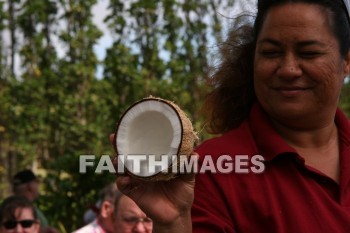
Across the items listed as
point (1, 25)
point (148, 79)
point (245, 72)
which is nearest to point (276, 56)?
point (245, 72)

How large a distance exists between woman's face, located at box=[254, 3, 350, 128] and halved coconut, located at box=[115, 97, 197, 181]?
0.44 meters

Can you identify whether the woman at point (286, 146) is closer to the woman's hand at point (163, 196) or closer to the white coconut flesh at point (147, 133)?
the woman's hand at point (163, 196)

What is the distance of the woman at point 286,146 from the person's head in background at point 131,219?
129 inches

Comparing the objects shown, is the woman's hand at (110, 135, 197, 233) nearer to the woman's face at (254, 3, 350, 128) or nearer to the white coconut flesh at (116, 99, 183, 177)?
the white coconut flesh at (116, 99, 183, 177)

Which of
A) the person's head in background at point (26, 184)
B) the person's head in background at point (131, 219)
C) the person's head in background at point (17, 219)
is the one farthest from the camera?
the person's head in background at point (26, 184)

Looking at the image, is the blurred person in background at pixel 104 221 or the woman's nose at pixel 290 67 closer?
the woman's nose at pixel 290 67

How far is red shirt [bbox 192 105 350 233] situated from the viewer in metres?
2.50

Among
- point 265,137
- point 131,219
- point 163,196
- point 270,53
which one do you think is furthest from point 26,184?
point 163,196

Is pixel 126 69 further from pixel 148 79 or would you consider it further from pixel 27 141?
pixel 27 141

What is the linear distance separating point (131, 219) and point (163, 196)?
12.6ft

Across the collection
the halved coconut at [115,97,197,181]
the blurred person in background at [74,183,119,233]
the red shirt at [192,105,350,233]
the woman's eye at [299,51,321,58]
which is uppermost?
the woman's eye at [299,51,321,58]

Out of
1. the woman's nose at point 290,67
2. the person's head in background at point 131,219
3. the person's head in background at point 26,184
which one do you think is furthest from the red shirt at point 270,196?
the person's head in background at point 26,184

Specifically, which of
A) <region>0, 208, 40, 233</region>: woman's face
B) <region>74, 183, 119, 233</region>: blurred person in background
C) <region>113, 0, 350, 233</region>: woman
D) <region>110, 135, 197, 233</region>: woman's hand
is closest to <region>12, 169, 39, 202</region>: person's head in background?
<region>74, 183, 119, 233</region>: blurred person in background

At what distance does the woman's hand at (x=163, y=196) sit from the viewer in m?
2.29
